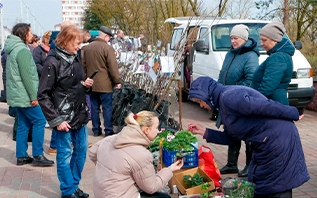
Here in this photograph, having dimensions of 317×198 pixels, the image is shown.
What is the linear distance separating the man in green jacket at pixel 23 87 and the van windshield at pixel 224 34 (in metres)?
4.15

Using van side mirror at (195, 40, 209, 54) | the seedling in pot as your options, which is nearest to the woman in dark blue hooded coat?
the seedling in pot

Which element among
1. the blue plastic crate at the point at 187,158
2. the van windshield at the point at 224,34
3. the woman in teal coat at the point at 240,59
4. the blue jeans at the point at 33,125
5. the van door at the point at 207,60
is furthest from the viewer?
the van windshield at the point at 224,34

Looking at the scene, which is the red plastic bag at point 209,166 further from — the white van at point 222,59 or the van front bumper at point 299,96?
the van front bumper at point 299,96

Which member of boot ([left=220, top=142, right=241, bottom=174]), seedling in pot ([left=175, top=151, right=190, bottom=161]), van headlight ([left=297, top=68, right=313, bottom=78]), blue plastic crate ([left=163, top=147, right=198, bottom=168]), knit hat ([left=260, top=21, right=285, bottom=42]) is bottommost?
boot ([left=220, top=142, right=241, bottom=174])

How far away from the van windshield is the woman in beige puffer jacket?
544cm

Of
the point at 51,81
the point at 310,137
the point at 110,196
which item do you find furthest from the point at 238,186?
the point at 310,137

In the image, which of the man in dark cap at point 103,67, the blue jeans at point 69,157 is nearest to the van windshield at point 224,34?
the man in dark cap at point 103,67

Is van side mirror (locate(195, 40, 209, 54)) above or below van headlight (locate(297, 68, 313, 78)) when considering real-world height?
above

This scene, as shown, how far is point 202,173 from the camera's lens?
3961mm

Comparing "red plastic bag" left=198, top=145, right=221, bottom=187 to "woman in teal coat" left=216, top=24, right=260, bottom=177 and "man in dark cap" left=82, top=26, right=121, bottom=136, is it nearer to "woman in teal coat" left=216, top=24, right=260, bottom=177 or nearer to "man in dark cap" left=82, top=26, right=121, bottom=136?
"woman in teal coat" left=216, top=24, right=260, bottom=177

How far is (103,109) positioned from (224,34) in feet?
10.6

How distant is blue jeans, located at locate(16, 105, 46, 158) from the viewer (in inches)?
205

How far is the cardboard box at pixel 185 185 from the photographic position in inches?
145

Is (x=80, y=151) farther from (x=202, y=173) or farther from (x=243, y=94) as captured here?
(x=243, y=94)
